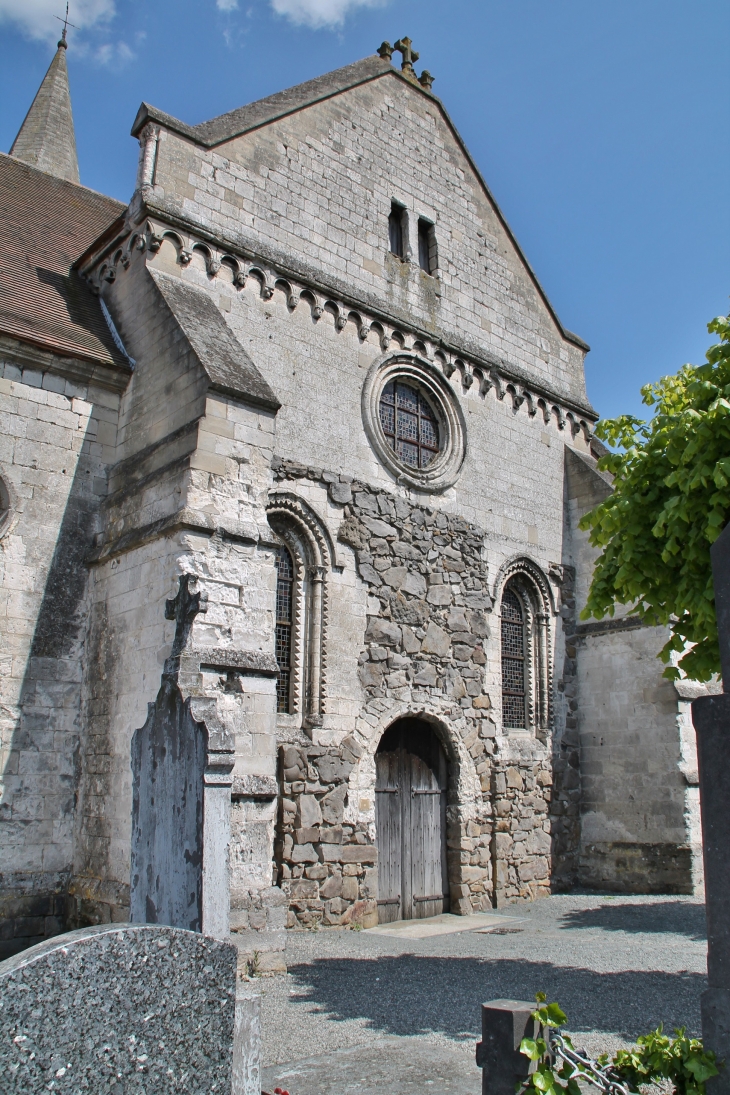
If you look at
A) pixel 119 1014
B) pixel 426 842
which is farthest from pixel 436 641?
pixel 119 1014

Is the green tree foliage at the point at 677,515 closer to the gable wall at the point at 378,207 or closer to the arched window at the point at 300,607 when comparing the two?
the arched window at the point at 300,607

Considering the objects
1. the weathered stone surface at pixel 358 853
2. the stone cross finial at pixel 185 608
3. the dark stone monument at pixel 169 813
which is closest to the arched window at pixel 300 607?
the weathered stone surface at pixel 358 853

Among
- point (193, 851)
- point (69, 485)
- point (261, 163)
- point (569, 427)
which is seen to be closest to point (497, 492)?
point (569, 427)

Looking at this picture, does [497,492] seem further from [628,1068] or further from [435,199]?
[628,1068]

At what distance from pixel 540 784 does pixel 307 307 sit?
7422mm

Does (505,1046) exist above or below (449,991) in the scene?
above

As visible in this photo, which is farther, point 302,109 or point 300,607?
point 302,109

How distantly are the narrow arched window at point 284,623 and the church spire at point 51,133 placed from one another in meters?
14.2

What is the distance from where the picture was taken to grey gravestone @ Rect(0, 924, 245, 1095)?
2.46 meters

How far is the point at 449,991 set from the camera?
661cm

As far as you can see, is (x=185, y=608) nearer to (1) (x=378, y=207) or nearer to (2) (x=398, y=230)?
(1) (x=378, y=207)

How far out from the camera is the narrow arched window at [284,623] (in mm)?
9547

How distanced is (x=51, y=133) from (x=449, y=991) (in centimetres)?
2116

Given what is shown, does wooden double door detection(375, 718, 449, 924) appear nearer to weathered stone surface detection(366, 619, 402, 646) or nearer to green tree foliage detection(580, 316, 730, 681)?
weathered stone surface detection(366, 619, 402, 646)
